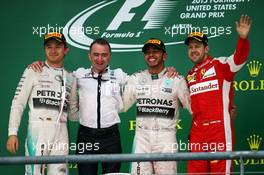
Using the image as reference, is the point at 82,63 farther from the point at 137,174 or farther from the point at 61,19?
the point at 137,174

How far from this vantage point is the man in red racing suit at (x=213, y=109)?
5.43 metres

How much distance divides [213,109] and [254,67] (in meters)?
0.96

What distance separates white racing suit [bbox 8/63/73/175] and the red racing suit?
3.50 feet

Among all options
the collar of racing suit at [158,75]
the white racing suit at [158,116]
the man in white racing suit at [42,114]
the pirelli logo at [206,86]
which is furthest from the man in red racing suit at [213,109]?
the man in white racing suit at [42,114]

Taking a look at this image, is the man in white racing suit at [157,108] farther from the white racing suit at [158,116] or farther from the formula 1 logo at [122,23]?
the formula 1 logo at [122,23]

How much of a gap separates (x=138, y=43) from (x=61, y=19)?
2.51ft

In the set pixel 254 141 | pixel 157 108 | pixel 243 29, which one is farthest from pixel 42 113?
pixel 254 141

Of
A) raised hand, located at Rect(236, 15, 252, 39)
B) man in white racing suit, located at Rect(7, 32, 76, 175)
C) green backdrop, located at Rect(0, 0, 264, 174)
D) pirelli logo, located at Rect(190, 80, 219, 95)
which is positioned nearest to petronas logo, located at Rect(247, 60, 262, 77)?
green backdrop, located at Rect(0, 0, 264, 174)

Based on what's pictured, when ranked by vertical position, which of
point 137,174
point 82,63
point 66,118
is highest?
point 82,63

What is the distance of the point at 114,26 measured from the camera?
21.3 ft

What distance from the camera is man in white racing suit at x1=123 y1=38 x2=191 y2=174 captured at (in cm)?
569

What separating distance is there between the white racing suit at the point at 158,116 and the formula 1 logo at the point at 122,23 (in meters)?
0.72

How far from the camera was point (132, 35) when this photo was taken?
6.46 m

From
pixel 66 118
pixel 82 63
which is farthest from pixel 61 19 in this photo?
pixel 66 118
